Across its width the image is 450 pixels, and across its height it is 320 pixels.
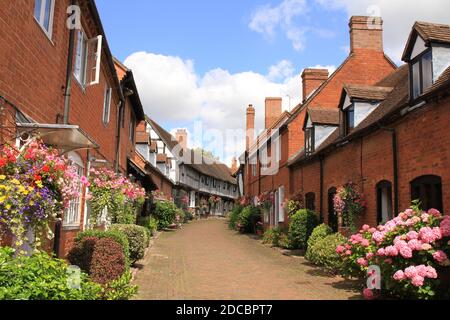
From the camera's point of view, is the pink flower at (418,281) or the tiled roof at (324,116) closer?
the pink flower at (418,281)

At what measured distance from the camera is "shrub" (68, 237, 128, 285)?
8586 millimetres

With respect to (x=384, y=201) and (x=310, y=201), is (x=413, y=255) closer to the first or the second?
(x=384, y=201)

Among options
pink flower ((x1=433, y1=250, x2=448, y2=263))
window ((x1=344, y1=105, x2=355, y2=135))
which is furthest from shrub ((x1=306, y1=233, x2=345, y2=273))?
pink flower ((x1=433, y1=250, x2=448, y2=263))

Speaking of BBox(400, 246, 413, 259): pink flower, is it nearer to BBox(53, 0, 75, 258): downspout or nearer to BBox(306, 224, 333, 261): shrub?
BBox(53, 0, 75, 258): downspout

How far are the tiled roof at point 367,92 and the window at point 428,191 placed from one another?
4919mm

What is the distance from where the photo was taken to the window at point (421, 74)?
9.46 m

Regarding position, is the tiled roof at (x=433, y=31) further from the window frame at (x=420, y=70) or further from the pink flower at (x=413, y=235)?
the pink flower at (x=413, y=235)

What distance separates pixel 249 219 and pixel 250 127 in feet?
47.0

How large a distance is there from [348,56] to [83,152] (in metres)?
15.6

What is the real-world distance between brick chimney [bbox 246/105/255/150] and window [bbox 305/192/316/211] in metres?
21.2

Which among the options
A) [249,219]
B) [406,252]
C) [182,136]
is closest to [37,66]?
[406,252]

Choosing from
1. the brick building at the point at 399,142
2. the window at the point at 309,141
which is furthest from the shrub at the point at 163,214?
the brick building at the point at 399,142

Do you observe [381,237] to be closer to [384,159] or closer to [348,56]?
[384,159]

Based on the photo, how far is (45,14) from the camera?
24.5 feet
